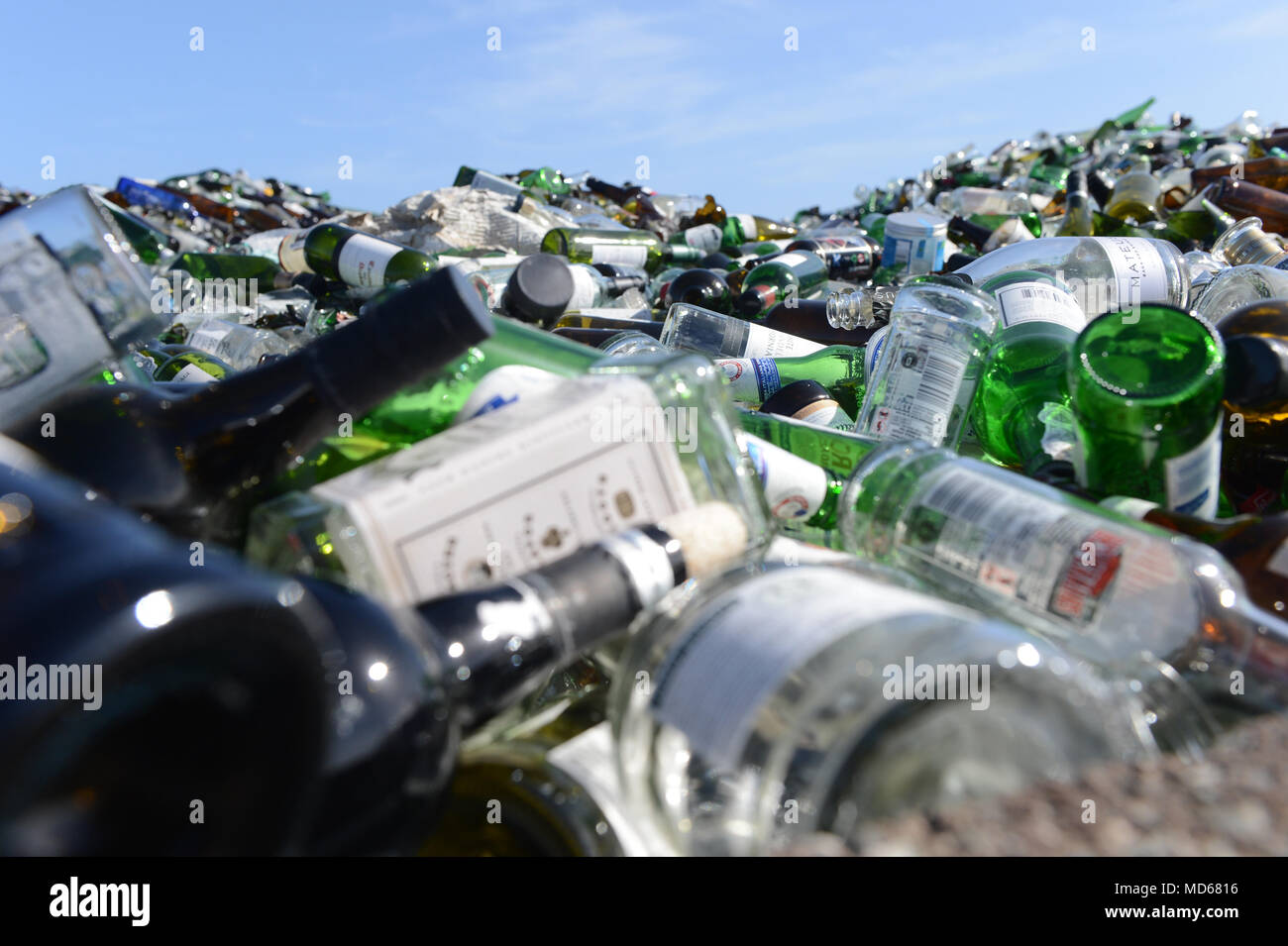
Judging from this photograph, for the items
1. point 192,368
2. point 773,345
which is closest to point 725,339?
point 773,345

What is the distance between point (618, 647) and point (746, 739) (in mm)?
276

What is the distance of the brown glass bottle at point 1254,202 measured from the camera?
319 centimetres

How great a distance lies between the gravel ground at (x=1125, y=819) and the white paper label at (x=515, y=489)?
393mm

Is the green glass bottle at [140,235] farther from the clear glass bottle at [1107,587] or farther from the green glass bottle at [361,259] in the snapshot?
the clear glass bottle at [1107,587]

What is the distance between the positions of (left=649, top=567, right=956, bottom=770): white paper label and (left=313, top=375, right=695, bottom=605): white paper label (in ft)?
0.62

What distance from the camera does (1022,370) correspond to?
1553 mm

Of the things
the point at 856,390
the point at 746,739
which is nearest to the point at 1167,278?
the point at 856,390

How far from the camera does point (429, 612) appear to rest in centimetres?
75

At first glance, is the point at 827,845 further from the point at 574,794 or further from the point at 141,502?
the point at 141,502

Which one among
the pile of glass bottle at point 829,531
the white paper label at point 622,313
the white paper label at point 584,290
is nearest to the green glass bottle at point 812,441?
the pile of glass bottle at point 829,531

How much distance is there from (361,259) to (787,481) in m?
1.71

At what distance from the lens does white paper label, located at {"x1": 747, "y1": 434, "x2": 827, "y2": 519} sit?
1.18 meters

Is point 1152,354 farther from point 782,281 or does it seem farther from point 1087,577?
point 782,281
